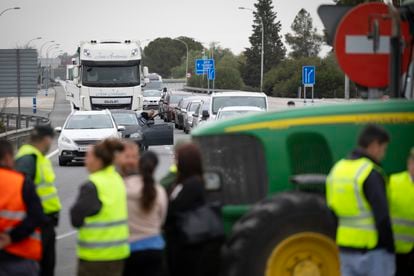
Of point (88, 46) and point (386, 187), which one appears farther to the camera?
point (88, 46)

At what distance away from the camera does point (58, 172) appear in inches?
1145

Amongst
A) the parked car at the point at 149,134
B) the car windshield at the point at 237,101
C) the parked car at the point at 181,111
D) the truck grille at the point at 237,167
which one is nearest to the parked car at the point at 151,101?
the parked car at the point at 181,111

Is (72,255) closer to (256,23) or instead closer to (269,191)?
(269,191)

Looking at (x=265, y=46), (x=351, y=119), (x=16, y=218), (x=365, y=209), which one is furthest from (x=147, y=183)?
(x=265, y=46)

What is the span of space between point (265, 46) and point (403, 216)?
140 metres

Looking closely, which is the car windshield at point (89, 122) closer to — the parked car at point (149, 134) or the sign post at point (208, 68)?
the parked car at point (149, 134)

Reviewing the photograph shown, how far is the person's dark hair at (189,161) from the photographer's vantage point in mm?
8656

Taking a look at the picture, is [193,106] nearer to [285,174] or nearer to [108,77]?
[108,77]

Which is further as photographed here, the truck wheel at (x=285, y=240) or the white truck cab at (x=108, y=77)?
the white truck cab at (x=108, y=77)

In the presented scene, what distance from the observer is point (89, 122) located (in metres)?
32.3

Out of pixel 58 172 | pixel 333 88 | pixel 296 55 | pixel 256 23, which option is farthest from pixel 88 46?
pixel 296 55

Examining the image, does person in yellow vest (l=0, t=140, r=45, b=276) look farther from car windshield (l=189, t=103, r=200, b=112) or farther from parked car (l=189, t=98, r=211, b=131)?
car windshield (l=189, t=103, r=200, b=112)

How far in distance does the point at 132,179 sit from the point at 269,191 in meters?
1.57

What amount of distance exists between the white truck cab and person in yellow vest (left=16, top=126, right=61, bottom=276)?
3640 centimetres
